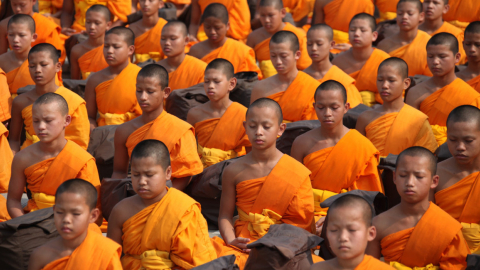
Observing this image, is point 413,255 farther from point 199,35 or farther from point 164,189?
point 199,35

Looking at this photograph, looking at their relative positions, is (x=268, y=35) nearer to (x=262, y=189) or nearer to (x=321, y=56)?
(x=321, y=56)

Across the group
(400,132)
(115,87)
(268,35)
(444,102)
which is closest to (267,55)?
(268,35)

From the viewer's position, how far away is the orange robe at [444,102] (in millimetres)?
7566

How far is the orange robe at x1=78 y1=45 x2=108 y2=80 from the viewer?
942 centimetres

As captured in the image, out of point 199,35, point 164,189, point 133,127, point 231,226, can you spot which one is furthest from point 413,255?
point 199,35

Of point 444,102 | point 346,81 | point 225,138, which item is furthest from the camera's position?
point 346,81

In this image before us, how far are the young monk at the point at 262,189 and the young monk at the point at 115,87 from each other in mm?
2466

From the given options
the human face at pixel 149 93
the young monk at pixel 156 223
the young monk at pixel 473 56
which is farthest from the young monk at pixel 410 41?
the young monk at pixel 156 223

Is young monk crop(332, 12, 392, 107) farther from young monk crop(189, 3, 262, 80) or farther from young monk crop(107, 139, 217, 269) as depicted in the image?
young monk crop(107, 139, 217, 269)

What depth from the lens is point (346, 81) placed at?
8250mm

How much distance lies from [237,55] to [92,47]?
1.85 metres

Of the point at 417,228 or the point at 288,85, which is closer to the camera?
the point at 417,228

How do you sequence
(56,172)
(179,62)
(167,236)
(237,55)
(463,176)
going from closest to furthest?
(167,236) < (463,176) < (56,172) < (179,62) < (237,55)

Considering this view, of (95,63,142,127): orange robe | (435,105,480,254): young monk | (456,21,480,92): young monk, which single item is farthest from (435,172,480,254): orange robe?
(95,63,142,127): orange robe
